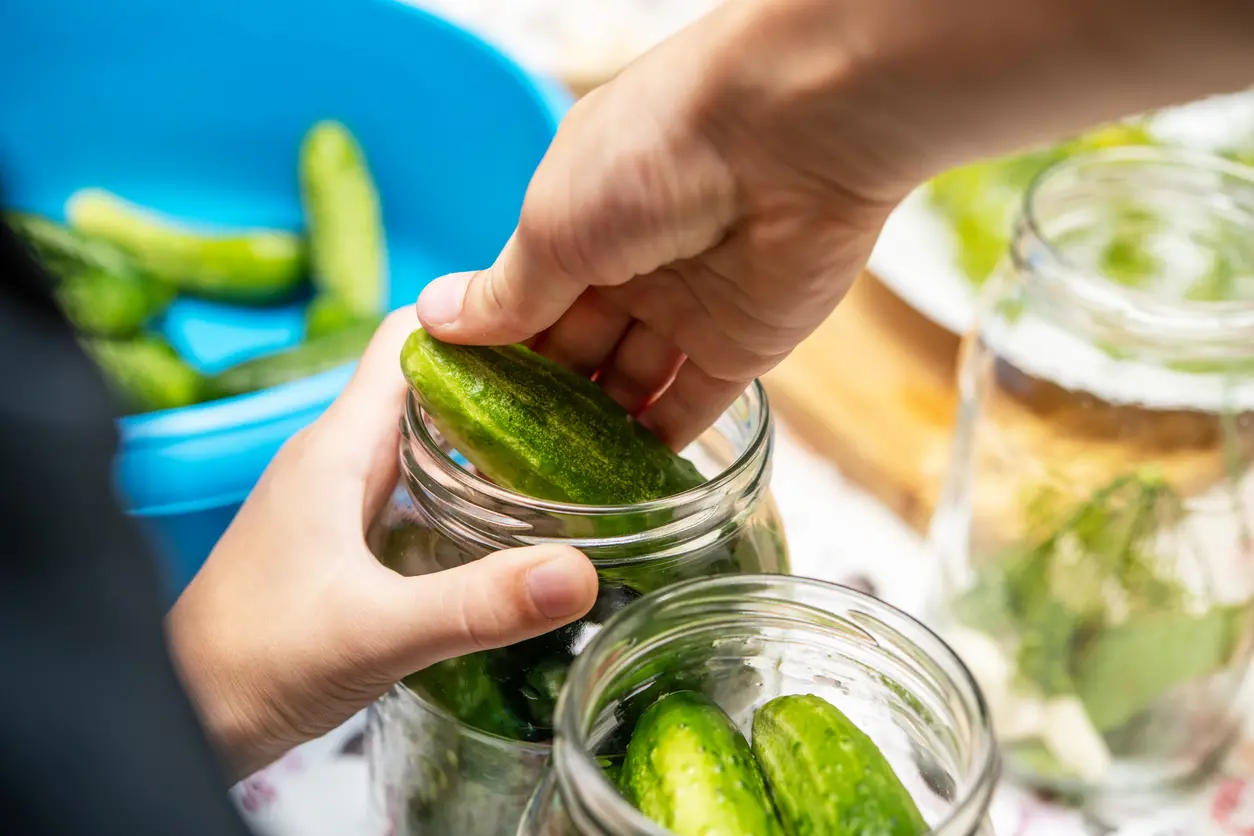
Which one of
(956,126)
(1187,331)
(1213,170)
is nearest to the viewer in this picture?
(956,126)

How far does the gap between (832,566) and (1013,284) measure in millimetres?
225

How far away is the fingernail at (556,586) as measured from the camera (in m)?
0.37

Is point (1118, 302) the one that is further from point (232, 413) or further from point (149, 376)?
point (149, 376)

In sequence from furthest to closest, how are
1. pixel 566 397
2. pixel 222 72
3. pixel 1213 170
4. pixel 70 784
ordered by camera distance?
pixel 222 72
pixel 1213 170
pixel 566 397
pixel 70 784

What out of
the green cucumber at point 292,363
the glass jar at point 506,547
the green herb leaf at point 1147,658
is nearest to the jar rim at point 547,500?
the glass jar at point 506,547

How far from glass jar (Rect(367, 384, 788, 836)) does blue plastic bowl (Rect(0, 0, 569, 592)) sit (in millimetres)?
583

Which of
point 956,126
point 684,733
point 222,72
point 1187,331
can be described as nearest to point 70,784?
point 684,733

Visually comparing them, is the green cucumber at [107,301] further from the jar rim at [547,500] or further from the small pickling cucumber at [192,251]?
the jar rim at [547,500]

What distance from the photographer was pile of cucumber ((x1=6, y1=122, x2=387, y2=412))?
0.90 metres

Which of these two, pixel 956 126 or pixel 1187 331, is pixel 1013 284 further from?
pixel 956 126

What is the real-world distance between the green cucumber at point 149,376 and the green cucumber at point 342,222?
164 mm

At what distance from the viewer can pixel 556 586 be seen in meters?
0.37

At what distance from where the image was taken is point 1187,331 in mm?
625

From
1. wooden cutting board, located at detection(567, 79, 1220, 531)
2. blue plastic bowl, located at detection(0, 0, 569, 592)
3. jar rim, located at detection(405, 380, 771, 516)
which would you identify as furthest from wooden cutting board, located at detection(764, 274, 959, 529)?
jar rim, located at detection(405, 380, 771, 516)
